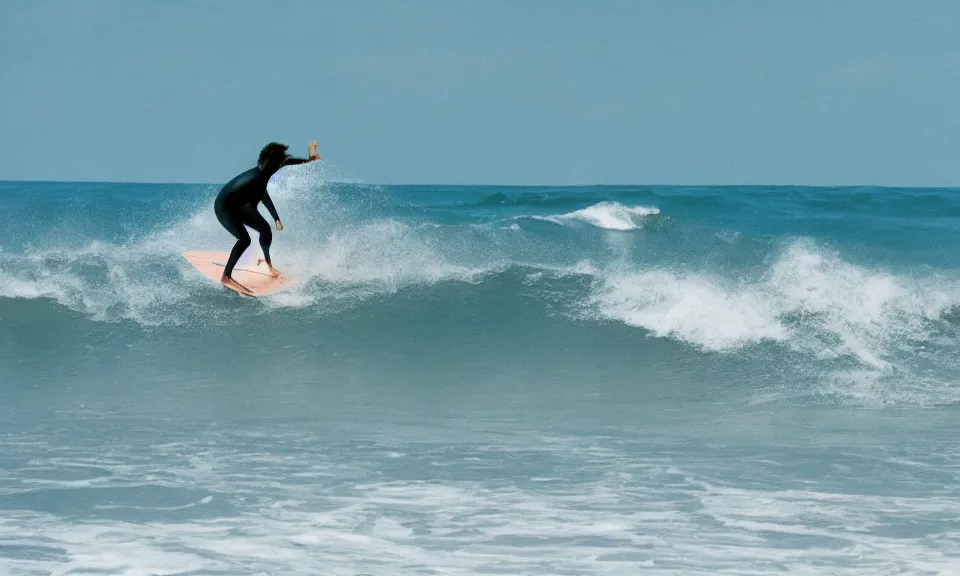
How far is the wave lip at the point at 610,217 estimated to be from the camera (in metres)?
19.2

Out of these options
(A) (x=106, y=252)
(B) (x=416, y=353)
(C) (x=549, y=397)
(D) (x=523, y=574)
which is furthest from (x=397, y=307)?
(D) (x=523, y=574)

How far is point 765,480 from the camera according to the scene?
211 inches

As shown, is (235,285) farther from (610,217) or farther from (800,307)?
(610,217)

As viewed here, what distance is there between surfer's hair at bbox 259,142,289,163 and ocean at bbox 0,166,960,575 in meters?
1.76

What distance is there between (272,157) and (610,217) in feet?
40.6

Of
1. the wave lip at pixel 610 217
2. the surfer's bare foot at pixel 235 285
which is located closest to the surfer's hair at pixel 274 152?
the surfer's bare foot at pixel 235 285

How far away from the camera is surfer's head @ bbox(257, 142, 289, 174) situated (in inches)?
336

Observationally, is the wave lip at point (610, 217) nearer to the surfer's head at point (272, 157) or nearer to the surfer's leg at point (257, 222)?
the surfer's leg at point (257, 222)

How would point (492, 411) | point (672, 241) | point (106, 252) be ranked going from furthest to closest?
point (672, 241) < point (106, 252) < point (492, 411)

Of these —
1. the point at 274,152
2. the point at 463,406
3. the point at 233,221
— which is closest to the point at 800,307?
the point at 463,406

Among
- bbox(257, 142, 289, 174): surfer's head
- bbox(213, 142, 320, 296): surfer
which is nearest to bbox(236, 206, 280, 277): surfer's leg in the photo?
bbox(213, 142, 320, 296): surfer

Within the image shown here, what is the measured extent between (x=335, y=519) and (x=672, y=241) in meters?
12.4

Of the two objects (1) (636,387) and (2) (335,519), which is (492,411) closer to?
(1) (636,387)

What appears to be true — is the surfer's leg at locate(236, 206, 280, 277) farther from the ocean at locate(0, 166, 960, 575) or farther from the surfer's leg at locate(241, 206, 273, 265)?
the ocean at locate(0, 166, 960, 575)
